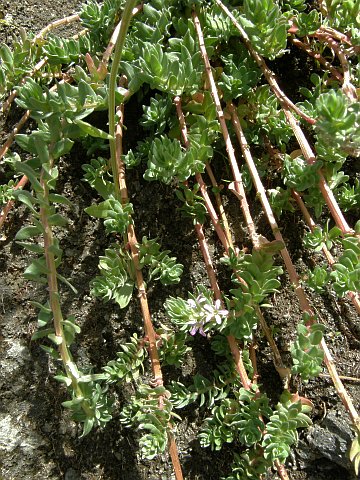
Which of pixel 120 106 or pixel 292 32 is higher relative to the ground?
pixel 292 32

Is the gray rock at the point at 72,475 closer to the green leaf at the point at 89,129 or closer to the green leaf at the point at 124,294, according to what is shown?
the green leaf at the point at 124,294

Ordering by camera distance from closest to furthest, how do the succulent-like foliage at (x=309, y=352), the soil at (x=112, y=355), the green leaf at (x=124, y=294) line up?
1. the succulent-like foliage at (x=309, y=352)
2. the green leaf at (x=124, y=294)
3. the soil at (x=112, y=355)

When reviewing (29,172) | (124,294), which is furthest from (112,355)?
(29,172)

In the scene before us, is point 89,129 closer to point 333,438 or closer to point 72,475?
point 72,475

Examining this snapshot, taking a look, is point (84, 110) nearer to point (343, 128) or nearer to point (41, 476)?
point (343, 128)

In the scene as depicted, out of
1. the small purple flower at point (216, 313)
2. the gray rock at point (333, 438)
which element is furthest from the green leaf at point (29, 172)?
the gray rock at point (333, 438)

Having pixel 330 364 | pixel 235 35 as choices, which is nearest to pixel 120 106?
pixel 235 35

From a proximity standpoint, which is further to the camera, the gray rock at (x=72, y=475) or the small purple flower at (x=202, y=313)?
the gray rock at (x=72, y=475)

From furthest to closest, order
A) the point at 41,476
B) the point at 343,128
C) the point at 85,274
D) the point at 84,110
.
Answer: the point at 85,274
the point at 41,476
the point at 84,110
the point at 343,128
